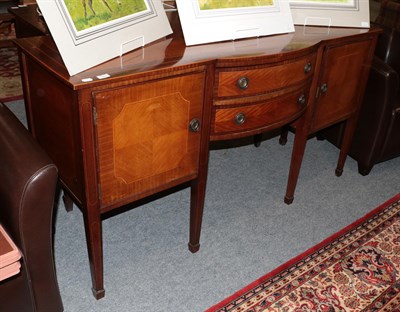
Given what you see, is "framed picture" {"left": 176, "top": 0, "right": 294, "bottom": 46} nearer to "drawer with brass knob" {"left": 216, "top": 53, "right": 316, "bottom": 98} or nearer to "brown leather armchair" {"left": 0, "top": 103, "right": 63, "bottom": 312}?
"drawer with brass knob" {"left": 216, "top": 53, "right": 316, "bottom": 98}

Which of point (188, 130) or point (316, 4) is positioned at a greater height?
point (316, 4)

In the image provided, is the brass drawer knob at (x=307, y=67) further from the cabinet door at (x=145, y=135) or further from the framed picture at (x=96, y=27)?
the framed picture at (x=96, y=27)

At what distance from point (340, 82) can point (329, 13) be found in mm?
312

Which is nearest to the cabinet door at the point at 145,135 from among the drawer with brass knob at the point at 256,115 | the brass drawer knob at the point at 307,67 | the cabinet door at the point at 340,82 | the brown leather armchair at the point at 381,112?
the drawer with brass knob at the point at 256,115

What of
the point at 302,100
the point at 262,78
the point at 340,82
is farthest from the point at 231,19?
the point at 340,82

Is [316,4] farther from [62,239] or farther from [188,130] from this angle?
[62,239]

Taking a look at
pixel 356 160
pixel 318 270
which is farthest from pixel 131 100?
pixel 356 160

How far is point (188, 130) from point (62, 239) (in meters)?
0.81

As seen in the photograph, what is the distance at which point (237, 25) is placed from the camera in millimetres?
1613

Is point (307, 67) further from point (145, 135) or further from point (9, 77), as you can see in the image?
point (9, 77)

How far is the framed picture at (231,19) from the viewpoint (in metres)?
1.51

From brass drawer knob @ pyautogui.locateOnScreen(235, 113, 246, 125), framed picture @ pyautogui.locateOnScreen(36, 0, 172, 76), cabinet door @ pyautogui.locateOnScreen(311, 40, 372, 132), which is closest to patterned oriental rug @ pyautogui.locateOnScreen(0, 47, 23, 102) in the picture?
framed picture @ pyautogui.locateOnScreen(36, 0, 172, 76)

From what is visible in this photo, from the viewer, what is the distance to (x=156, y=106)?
1353 mm

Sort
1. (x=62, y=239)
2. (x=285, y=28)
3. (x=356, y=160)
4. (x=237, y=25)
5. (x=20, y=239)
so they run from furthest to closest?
1. (x=356, y=160)
2. (x=62, y=239)
3. (x=285, y=28)
4. (x=237, y=25)
5. (x=20, y=239)
